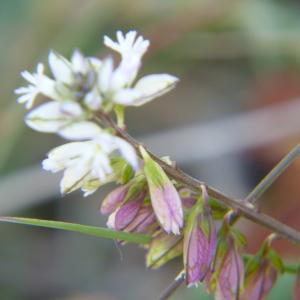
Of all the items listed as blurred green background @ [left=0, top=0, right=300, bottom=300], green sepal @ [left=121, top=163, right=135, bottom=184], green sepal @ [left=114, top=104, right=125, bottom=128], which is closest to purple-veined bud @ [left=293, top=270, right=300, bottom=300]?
green sepal @ [left=121, top=163, right=135, bottom=184]

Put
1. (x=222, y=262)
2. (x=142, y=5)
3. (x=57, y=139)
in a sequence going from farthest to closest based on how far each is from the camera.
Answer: (x=142, y=5) → (x=57, y=139) → (x=222, y=262)

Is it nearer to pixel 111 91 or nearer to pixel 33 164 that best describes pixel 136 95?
pixel 111 91

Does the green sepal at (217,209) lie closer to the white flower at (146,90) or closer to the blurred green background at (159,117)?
the white flower at (146,90)

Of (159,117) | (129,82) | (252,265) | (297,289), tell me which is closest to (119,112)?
(129,82)

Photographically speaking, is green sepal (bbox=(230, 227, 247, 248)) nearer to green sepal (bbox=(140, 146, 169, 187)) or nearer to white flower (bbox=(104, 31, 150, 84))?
green sepal (bbox=(140, 146, 169, 187))

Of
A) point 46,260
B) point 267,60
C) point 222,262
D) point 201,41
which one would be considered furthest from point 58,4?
point 222,262

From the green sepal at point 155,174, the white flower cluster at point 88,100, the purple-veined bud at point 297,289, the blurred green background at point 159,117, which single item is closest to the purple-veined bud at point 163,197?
the green sepal at point 155,174

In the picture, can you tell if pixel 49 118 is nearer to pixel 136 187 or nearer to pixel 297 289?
pixel 136 187
